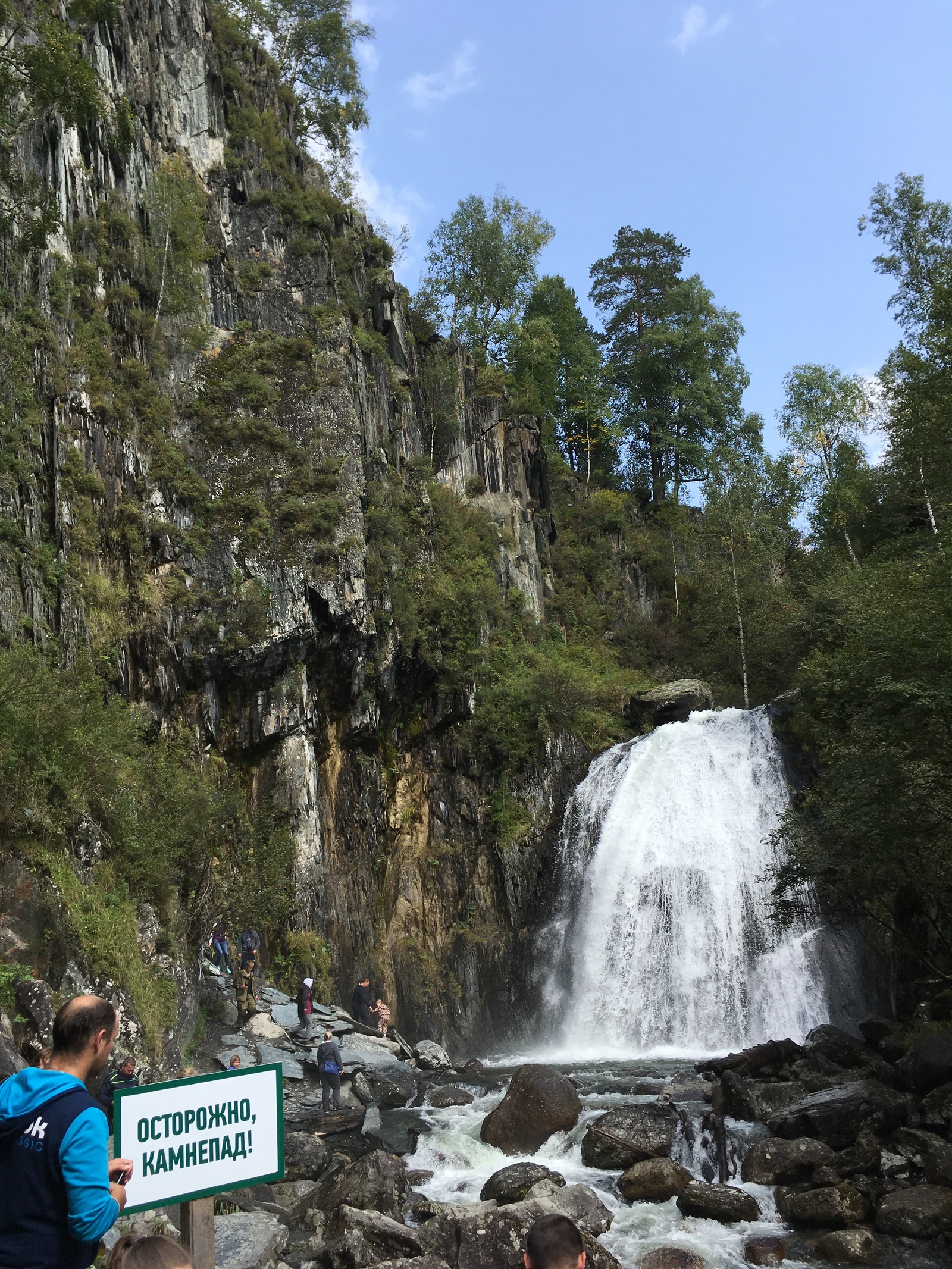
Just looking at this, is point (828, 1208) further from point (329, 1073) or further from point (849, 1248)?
point (329, 1073)

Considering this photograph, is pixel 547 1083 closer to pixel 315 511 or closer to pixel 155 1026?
pixel 155 1026

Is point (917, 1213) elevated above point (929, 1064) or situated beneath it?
situated beneath

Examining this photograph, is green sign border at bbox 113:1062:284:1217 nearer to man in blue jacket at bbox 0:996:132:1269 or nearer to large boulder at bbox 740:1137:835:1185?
man in blue jacket at bbox 0:996:132:1269

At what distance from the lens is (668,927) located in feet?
64.1

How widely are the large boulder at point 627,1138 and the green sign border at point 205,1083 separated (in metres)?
8.13

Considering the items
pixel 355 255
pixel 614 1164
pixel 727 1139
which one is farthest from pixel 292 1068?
pixel 355 255

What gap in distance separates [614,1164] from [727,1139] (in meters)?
1.44

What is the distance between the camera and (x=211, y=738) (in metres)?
18.2

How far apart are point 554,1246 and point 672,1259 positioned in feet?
22.6

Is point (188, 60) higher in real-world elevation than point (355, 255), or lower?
higher

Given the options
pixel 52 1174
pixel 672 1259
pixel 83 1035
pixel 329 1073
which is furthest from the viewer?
pixel 329 1073

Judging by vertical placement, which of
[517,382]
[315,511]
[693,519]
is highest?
[517,382]

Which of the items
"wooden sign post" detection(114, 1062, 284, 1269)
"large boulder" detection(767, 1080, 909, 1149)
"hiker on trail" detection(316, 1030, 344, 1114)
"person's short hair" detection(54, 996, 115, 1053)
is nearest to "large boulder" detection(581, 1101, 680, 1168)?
"large boulder" detection(767, 1080, 909, 1149)

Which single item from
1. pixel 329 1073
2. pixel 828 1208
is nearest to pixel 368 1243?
pixel 329 1073
